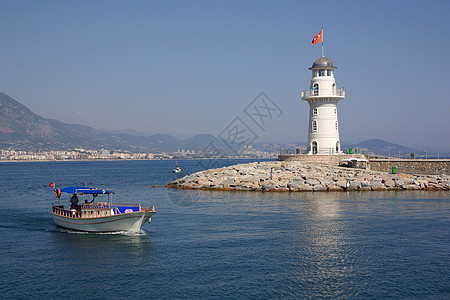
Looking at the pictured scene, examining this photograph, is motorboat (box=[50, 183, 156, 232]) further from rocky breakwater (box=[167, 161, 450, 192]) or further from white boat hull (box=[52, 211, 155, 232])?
rocky breakwater (box=[167, 161, 450, 192])

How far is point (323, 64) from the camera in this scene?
57.6 metres

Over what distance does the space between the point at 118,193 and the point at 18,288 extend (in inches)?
1419

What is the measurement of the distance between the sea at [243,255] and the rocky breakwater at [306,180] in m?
10.8

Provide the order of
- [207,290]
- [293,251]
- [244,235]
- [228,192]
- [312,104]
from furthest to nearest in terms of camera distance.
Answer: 1. [312,104]
2. [228,192]
3. [244,235]
4. [293,251]
5. [207,290]

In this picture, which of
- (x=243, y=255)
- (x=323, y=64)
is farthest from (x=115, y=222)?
(x=323, y=64)

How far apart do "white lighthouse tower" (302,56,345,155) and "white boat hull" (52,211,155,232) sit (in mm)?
33318

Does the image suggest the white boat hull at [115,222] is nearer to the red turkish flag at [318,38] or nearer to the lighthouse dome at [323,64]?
the red turkish flag at [318,38]

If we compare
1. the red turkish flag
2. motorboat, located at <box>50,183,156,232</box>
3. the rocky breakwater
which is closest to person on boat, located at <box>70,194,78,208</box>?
motorboat, located at <box>50,183,156,232</box>

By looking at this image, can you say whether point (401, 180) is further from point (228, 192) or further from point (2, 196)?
point (2, 196)

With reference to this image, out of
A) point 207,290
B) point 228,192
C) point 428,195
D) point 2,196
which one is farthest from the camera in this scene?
point 2,196

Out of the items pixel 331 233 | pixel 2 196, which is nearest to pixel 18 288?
pixel 331 233

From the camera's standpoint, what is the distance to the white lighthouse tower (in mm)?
57656

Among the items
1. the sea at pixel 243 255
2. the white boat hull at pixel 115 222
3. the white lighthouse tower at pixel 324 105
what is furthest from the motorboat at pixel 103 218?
the white lighthouse tower at pixel 324 105

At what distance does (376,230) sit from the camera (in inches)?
1176
